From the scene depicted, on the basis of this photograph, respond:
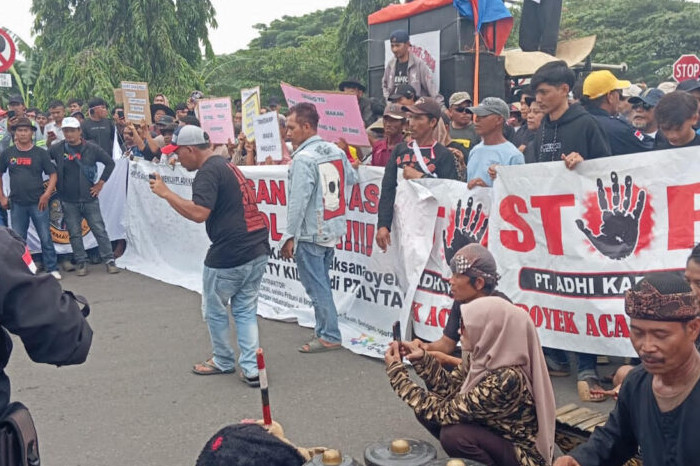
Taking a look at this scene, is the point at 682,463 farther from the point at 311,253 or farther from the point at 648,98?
the point at 648,98

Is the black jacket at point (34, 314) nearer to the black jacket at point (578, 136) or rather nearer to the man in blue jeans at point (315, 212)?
the man in blue jeans at point (315, 212)

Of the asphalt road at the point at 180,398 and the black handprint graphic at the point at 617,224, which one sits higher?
the black handprint graphic at the point at 617,224

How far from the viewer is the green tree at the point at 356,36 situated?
27219mm

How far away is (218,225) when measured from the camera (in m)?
5.62

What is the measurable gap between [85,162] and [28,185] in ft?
2.48

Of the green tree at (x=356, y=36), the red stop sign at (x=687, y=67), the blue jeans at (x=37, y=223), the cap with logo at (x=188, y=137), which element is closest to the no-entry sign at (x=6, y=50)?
the blue jeans at (x=37, y=223)

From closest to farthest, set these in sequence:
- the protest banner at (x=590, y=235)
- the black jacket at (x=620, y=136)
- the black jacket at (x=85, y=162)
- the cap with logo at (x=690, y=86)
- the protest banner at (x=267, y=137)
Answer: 1. the protest banner at (x=590, y=235)
2. the black jacket at (x=620, y=136)
3. the cap with logo at (x=690, y=86)
4. the protest banner at (x=267, y=137)
5. the black jacket at (x=85, y=162)

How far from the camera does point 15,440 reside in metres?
2.48

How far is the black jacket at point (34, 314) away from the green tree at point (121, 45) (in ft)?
59.4

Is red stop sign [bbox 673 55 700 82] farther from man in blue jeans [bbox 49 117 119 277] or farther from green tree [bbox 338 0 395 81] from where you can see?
green tree [bbox 338 0 395 81]

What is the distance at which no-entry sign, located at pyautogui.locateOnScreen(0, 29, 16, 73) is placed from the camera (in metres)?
11.3

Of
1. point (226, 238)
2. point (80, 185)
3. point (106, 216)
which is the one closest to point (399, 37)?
point (226, 238)

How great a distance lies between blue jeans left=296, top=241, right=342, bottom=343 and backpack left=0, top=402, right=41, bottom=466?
3.80 meters

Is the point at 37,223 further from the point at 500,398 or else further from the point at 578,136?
the point at 500,398
